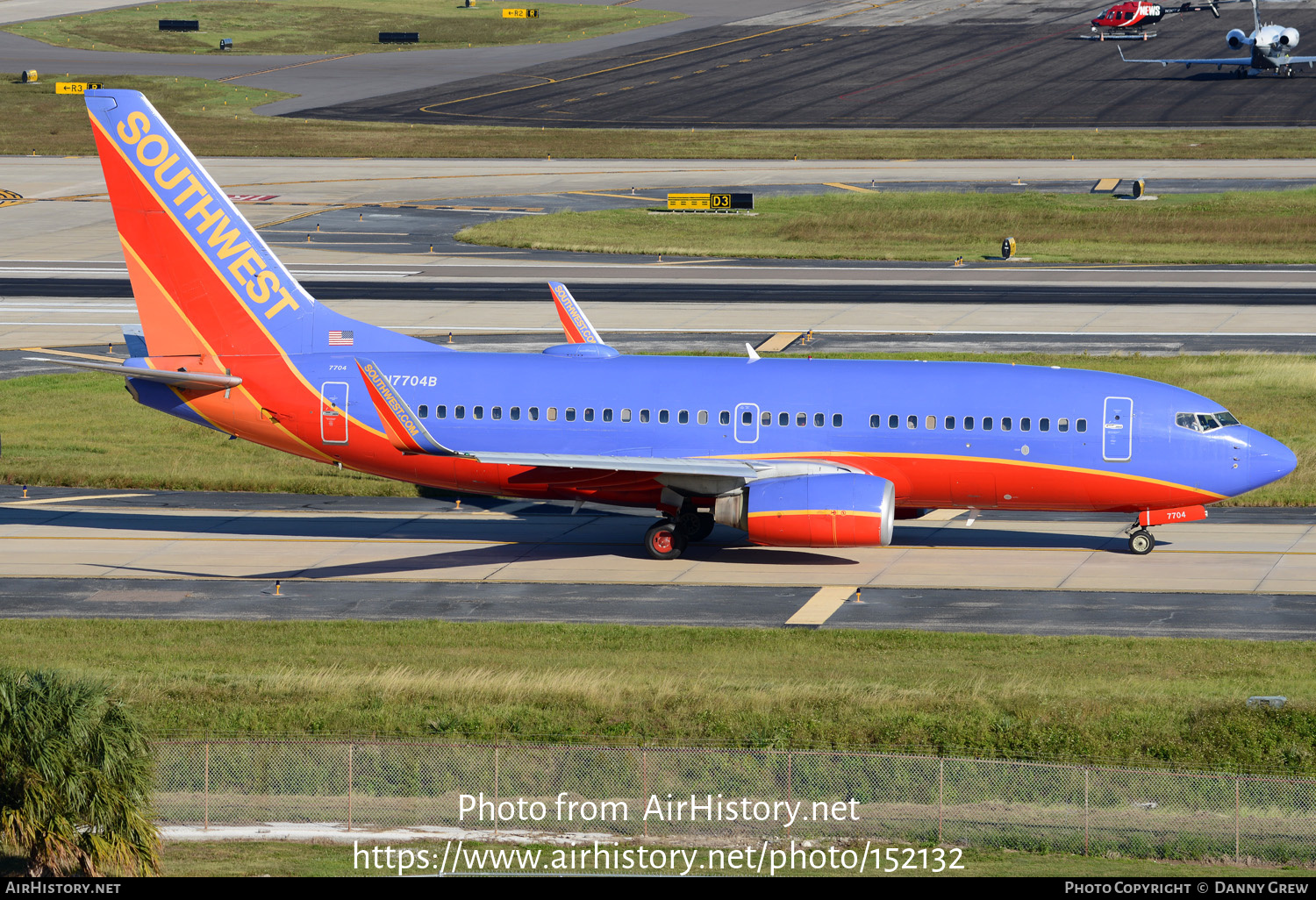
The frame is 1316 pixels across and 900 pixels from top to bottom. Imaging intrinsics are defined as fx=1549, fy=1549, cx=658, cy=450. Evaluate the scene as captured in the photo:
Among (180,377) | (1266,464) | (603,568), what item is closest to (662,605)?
(603,568)

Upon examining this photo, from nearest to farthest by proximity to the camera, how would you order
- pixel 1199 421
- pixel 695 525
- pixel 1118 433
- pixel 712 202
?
pixel 1118 433
pixel 1199 421
pixel 695 525
pixel 712 202

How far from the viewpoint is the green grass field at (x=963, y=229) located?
281 feet

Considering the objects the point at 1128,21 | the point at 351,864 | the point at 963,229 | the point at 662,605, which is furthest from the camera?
the point at 1128,21

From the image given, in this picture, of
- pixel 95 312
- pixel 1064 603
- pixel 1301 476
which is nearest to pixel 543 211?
pixel 95 312

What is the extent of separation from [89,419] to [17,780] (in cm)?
3600

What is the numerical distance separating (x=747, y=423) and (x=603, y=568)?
527cm

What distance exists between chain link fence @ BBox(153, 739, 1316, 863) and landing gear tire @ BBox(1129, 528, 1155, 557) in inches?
615

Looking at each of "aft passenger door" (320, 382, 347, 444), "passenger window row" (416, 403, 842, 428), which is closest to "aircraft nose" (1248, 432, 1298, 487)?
"passenger window row" (416, 403, 842, 428)

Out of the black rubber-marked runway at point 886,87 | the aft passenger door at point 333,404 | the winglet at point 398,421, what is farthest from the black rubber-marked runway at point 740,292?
the black rubber-marked runway at point 886,87

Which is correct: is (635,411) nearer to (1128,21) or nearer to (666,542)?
(666,542)

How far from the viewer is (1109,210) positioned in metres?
91.5

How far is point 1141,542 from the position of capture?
4025 cm

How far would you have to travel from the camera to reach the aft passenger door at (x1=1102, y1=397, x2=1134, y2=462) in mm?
38625
